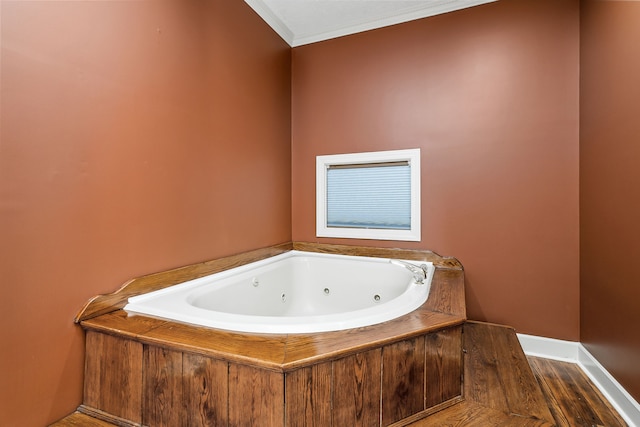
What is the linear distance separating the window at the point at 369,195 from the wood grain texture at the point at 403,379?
1398mm

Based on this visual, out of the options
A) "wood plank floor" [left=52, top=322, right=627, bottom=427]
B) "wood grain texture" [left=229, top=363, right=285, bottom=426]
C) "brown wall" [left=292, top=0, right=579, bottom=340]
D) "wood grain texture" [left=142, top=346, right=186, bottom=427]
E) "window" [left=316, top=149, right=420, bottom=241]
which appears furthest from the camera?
"window" [left=316, top=149, right=420, bottom=241]

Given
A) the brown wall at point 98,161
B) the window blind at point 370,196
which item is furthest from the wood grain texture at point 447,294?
the brown wall at point 98,161

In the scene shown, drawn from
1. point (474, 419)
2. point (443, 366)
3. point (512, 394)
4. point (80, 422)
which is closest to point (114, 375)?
point (80, 422)

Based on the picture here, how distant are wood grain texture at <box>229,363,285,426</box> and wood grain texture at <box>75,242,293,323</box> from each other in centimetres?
73

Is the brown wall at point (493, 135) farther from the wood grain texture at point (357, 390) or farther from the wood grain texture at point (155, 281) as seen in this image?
the wood grain texture at point (357, 390)

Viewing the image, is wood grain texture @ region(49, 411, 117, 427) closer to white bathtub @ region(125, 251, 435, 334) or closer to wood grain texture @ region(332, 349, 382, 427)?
white bathtub @ region(125, 251, 435, 334)

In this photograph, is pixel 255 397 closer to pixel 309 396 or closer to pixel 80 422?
pixel 309 396

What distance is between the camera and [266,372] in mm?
900

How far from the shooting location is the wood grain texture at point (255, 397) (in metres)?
0.89

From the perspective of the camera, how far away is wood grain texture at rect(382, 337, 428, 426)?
1.05m

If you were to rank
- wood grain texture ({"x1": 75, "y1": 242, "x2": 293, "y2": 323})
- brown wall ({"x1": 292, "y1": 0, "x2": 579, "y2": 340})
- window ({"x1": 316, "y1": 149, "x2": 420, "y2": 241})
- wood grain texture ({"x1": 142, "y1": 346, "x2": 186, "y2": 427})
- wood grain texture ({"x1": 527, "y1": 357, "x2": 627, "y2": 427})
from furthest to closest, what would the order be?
window ({"x1": 316, "y1": 149, "x2": 420, "y2": 241}) → brown wall ({"x1": 292, "y1": 0, "x2": 579, "y2": 340}) → wood grain texture ({"x1": 527, "y1": 357, "x2": 627, "y2": 427}) → wood grain texture ({"x1": 75, "y1": 242, "x2": 293, "y2": 323}) → wood grain texture ({"x1": 142, "y1": 346, "x2": 186, "y2": 427})

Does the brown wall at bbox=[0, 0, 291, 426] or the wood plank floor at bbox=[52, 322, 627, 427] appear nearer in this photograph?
the brown wall at bbox=[0, 0, 291, 426]

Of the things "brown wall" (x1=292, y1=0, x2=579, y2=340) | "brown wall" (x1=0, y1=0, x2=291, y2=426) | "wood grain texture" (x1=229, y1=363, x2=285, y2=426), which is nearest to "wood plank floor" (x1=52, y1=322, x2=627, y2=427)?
"brown wall" (x1=292, y1=0, x2=579, y2=340)

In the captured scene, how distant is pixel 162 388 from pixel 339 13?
2729 mm
